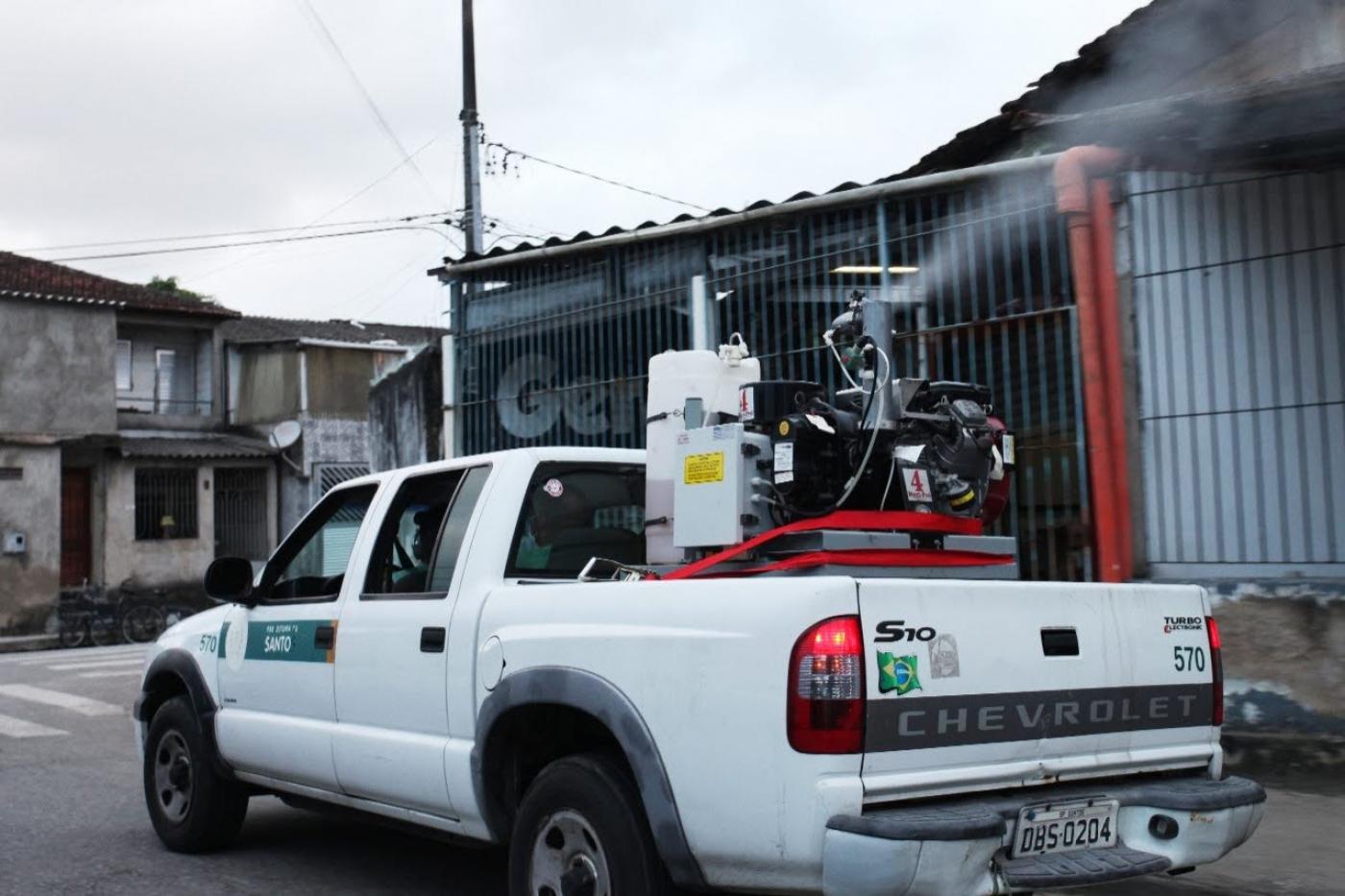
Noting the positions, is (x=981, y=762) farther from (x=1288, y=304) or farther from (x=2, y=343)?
(x=2, y=343)

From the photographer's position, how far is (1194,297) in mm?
7887

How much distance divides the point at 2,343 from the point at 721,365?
86.3 ft

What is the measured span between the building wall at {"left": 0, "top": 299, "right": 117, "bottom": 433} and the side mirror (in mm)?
23776

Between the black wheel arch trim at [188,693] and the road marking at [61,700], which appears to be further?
the road marking at [61,700]

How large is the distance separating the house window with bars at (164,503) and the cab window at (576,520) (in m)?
26.3

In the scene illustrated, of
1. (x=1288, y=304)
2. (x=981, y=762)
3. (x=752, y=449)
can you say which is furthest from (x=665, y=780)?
(x=1288, y=304)

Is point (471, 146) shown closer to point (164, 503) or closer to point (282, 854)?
point (282, 854)

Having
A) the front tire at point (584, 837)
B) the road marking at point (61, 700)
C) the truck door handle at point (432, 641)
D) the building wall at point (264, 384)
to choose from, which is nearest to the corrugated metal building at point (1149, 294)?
the truck door handle at point (432, 641)

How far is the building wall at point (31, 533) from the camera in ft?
85.8

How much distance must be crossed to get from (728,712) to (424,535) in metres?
2.08

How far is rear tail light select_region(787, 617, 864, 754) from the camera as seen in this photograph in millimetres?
3479

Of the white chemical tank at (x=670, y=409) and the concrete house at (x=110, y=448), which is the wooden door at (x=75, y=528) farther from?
the white chemical tank at (x=670, y=409)

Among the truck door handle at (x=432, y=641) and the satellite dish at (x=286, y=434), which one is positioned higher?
the satellite dish at (x=286, y=434)

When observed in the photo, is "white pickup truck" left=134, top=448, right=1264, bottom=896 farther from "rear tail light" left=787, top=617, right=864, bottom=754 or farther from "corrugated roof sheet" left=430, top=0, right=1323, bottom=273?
"corrugated roof sheet" left=430, top=0, right=1323, bottom=273
